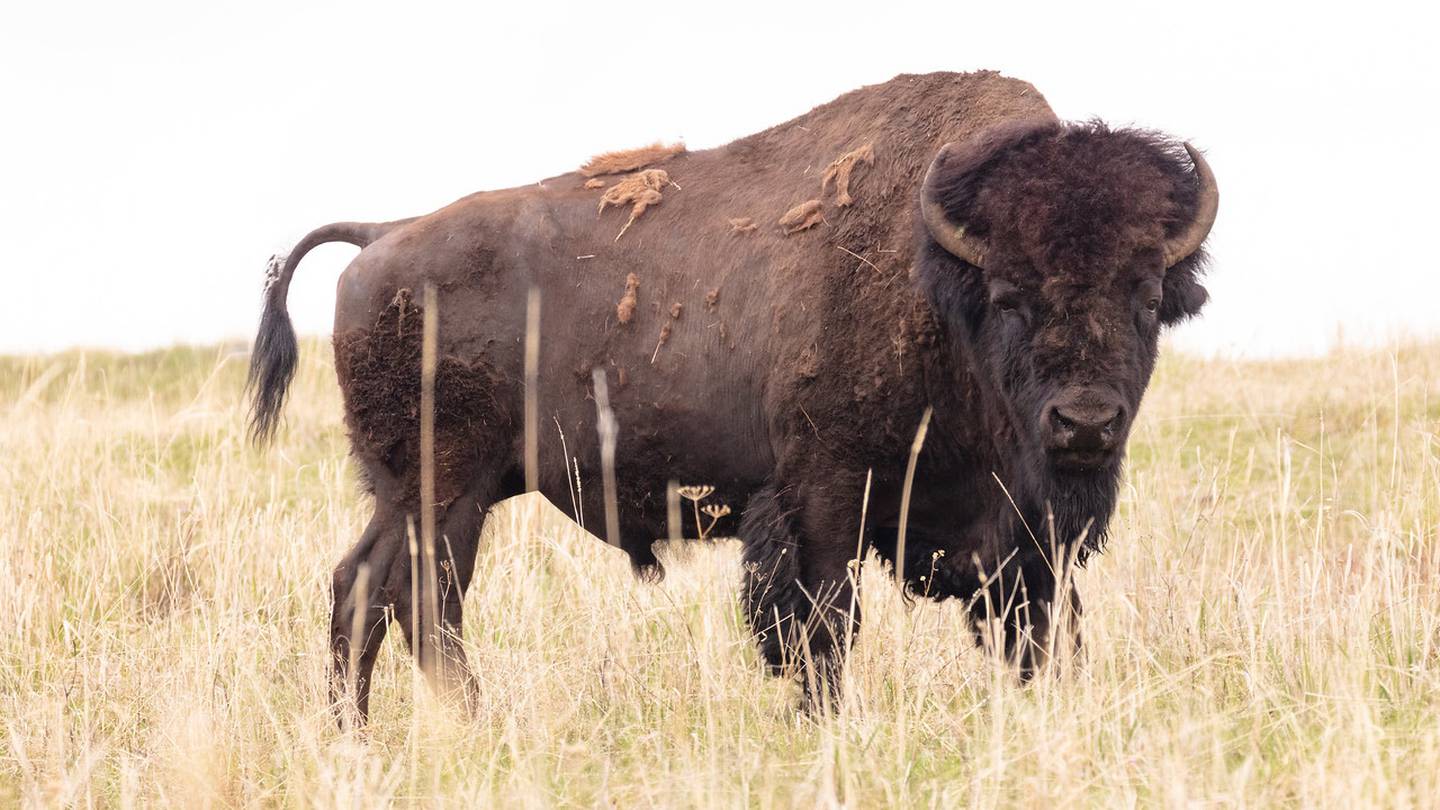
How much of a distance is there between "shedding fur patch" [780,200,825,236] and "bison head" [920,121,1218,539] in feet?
1.87

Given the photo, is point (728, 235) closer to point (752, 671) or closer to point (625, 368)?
point (625, 368)

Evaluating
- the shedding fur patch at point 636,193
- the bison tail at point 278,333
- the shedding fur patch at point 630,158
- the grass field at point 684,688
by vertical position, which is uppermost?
the shedding fur patch at point 630,158

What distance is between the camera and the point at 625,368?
5.41 meters

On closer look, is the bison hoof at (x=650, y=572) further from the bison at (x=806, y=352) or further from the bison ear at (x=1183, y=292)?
the bison ear at (x=1183, y=292)

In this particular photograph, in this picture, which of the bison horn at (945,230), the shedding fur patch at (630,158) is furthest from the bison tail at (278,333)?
the bison horn at (945,230)

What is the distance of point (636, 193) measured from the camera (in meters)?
5.65

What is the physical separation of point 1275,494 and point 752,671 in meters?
4.64

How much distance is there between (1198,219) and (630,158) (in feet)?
7.42

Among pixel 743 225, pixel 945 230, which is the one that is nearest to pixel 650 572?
pixel 743 225

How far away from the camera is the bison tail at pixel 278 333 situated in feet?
19.8

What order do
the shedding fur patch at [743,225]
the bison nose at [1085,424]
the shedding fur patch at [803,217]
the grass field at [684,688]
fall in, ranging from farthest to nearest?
1. the shedding fur patch at [743,225]
2. the shedding fur patch at [803,217]
3. the bison nose at [1085,424]
4. the grass field at [684,688]

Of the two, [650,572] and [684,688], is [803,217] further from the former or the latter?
[684,688]

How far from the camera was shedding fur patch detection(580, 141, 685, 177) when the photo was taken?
587cm

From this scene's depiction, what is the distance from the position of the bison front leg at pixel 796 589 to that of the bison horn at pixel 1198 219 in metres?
1.41
